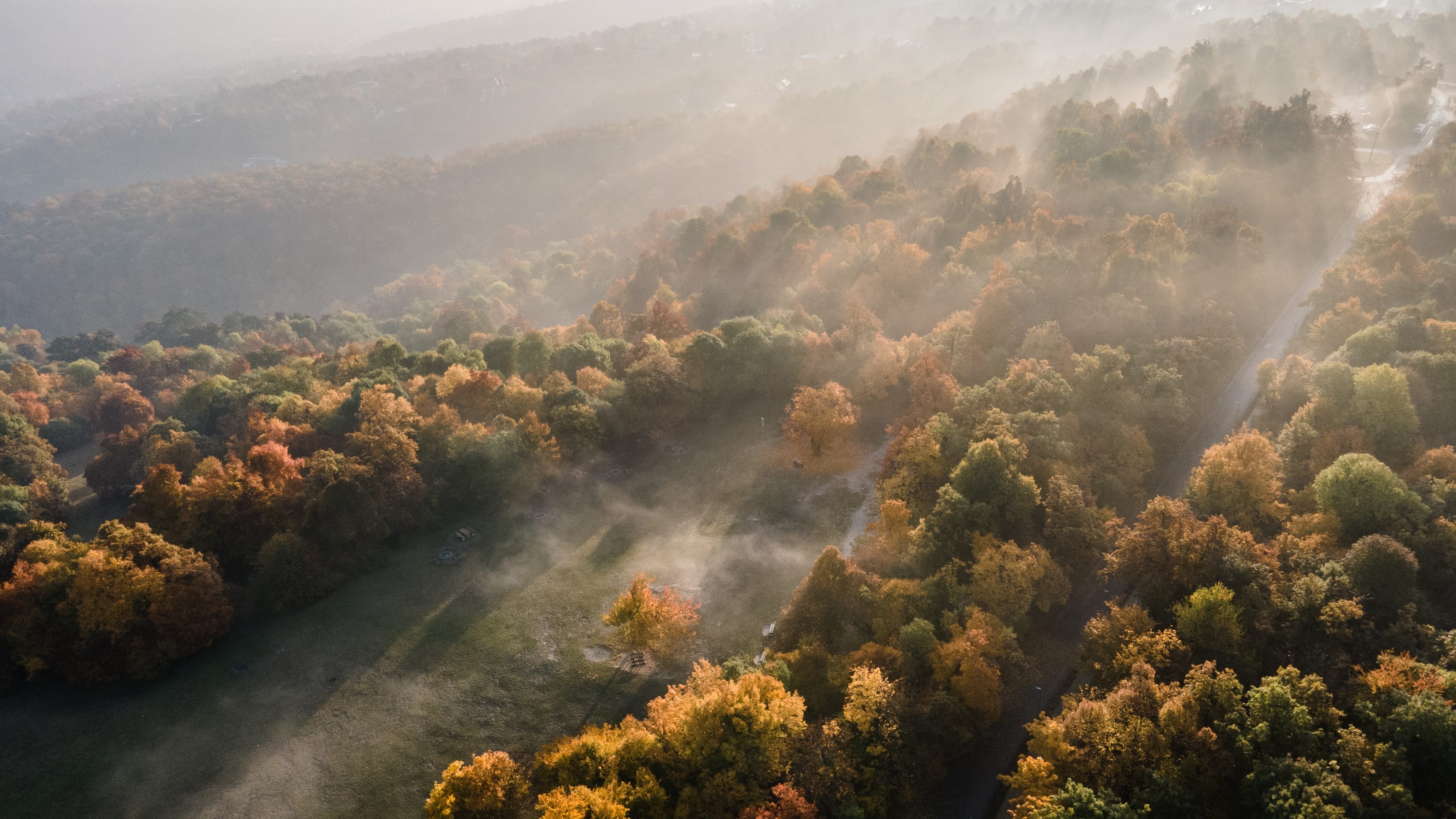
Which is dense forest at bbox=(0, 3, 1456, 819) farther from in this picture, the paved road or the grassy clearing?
the grassy clearing

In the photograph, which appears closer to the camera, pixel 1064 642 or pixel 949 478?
pixel 1064 642

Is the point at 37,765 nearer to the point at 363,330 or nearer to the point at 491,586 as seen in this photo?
the point at 491,586

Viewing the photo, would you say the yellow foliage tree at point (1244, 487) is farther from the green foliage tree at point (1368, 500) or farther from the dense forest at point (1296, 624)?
the green foliage tree at point (1368, 500)

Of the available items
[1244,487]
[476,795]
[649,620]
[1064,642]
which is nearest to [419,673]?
[476,795]

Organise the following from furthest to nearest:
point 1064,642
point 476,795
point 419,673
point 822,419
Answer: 1. point 822,419
2. point 419,673
3. point 1064,642
4. point 476,795

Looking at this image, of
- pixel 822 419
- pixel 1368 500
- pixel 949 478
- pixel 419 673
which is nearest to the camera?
pixel 1368 500

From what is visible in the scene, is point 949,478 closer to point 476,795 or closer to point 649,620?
point 649,620

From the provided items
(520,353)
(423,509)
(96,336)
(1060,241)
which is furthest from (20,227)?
(1060,241)
